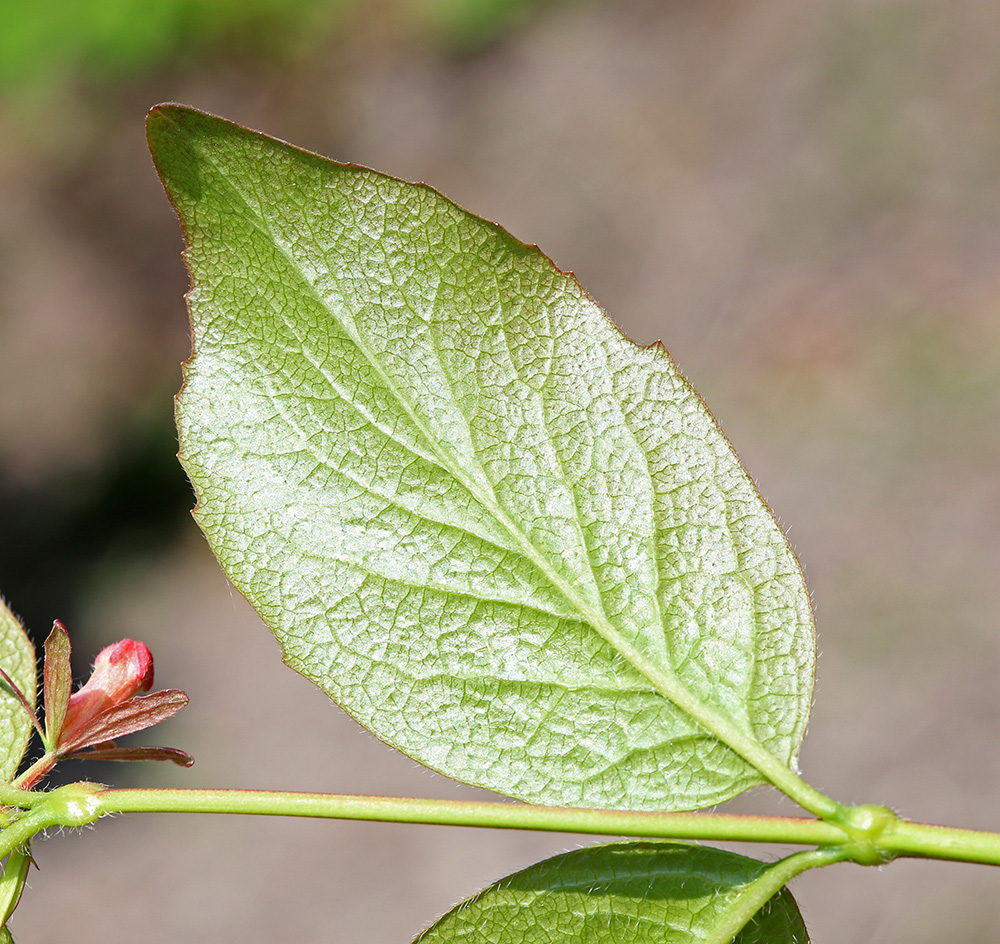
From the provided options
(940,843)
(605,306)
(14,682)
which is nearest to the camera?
(940,843)

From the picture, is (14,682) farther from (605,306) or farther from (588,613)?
(605,306)

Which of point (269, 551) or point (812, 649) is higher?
point (812, 649)

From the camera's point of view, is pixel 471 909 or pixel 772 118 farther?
pixel 772 118

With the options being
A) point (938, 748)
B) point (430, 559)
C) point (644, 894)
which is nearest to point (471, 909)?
point (644, 894)

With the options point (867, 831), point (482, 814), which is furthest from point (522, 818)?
point (867, 831)

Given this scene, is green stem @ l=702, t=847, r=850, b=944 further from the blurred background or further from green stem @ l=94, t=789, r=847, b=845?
the blurred background

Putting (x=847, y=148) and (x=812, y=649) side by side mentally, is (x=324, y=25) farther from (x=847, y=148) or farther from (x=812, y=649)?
(x=812, y=649)

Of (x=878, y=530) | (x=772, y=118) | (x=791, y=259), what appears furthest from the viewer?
(x=772, y=118)
